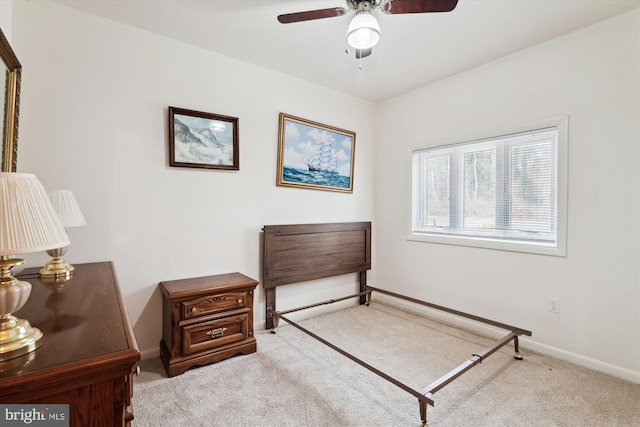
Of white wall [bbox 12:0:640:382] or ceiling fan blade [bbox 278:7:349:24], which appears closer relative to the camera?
ceiling fan blade [bbox 278:7:349:24]

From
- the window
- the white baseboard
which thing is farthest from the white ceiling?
the white baseboard

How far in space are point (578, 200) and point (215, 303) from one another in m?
2.98

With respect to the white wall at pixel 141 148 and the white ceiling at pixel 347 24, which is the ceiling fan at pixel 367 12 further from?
the white wall at pixel 141 148

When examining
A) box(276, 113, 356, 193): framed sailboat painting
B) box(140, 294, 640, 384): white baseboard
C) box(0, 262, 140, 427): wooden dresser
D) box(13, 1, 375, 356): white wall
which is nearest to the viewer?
box(0, 262, 140, 427): wooden dresser

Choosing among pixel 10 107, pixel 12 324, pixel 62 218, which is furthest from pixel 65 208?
pixel 12 324

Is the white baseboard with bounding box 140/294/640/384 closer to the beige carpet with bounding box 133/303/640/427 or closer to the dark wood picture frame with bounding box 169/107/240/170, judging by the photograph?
the beige carpet with bounding box 133/303/640/427

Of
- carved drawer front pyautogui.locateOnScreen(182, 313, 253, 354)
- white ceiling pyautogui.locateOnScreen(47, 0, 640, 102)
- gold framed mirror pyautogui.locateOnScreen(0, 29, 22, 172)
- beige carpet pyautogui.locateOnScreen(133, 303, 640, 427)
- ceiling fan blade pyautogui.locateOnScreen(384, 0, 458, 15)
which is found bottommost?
beige carpet pyautogui.locateOnScreen(133, 303, 640, 427)

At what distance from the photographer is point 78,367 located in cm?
73

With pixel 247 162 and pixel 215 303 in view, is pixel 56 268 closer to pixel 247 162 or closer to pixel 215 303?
pixel 215 303

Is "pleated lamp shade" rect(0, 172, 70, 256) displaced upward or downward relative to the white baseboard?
upward

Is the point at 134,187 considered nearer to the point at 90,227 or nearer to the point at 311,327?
the point at 90,227

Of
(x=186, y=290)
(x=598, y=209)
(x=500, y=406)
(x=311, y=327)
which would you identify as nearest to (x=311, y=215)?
(x=311, y=327)

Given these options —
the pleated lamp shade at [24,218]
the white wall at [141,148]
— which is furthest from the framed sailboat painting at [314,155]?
the pleated lamp shade at [24,218]

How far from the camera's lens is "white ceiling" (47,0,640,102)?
2.02 meters
